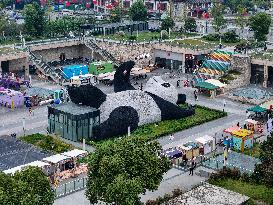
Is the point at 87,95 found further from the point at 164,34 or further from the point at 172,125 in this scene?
the point at 164,34

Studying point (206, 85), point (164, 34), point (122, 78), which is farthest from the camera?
point (164, 34)

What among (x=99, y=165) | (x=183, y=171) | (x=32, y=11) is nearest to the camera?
(x=99, y=165)

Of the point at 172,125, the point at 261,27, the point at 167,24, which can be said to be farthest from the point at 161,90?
the point at 167,24

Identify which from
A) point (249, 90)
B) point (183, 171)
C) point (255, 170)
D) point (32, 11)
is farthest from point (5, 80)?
point (255, 170)

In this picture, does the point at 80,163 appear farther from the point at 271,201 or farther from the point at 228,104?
the point at 228,104

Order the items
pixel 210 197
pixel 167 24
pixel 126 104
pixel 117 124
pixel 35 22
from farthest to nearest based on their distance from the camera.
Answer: pixel 167 24, pixel 35 22, pixel 126 104, pixel 117 124, pixel 210 197

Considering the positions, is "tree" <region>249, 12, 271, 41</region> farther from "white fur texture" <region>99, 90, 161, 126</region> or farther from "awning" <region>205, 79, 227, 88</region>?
"white fur texture" <region>99, 90, 161, 126</region>
